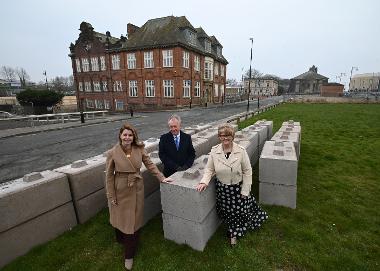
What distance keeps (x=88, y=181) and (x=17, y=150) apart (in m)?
8.75

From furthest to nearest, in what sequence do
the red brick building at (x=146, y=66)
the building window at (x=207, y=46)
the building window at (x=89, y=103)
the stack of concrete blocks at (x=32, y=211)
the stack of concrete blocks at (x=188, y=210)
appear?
the building window at (x=89, y=103) < the building window at (x=207, y=46) < the red brick building at (x=146, y=66) < the stack of concrete blocks at (x=188, y=210) < the stack of concrete blocks at (x=32, y=211)

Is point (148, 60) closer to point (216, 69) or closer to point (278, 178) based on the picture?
point (216, 69)

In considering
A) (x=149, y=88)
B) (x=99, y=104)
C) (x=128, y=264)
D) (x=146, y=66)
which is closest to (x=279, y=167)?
(x=128, y=264)

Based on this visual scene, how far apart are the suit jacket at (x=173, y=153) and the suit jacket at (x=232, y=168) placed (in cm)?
70

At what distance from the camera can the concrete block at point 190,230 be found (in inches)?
141

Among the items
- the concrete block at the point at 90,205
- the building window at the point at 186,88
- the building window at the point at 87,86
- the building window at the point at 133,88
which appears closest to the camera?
the concrete block at the point at 90,205

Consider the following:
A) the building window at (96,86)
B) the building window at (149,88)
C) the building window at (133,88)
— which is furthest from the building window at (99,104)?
the building window at (149,88)

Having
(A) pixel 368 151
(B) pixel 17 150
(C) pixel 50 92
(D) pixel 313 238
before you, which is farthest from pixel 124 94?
(D) pixel 313 238

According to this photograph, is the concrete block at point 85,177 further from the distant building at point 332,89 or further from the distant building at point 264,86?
the distant building at point 264,86

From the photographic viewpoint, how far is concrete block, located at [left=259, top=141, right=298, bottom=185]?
4457 millimetres

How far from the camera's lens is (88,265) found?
3.37m

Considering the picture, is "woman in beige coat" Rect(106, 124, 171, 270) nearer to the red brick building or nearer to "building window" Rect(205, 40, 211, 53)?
the red brick building

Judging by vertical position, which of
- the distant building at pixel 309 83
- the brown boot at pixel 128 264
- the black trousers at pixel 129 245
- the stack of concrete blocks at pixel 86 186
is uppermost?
the distant building at pixel 309 83

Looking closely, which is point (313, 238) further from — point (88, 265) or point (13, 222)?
point (13, 222)
